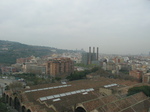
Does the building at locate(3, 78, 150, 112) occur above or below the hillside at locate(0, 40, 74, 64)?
below

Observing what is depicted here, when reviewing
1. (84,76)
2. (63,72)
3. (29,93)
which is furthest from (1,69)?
(29,93)

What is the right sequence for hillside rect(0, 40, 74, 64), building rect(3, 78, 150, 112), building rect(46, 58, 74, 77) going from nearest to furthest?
building rect(3, 78, 150, 112) → building rect(46, 58, 74, 77) → hillside rect(0, 40, 74, 64)

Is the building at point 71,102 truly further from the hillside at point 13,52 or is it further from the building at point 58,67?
the hillside at point 13,52

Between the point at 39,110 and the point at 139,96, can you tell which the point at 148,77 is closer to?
the point at 139,96

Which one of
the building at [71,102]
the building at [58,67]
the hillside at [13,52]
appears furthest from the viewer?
the hillside at [13,52]

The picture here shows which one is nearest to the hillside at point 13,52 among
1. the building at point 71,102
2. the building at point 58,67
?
the building at point 58,67

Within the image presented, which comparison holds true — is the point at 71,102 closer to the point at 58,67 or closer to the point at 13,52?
the point at 58,67

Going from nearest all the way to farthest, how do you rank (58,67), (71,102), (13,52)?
1. (71,102)
2. (58,67)
3. (13,52)

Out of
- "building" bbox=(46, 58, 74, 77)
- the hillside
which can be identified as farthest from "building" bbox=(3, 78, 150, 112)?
the hillside

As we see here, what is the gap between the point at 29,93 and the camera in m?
7.90

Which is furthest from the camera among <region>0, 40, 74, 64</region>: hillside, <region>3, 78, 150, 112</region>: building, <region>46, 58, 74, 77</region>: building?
<region>0, 40, 74, 64</region>: hillside

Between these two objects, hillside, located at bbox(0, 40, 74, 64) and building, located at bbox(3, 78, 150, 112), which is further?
hillside, located at bbox(0, 40, 74, 64)

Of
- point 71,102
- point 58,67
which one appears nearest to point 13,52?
point 58,67

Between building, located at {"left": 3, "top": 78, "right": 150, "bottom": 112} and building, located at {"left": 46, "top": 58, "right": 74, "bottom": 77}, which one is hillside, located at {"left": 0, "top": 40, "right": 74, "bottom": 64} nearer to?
building, located at {"left": 46, "top": 58, "right": 74, "bottom": 77}
